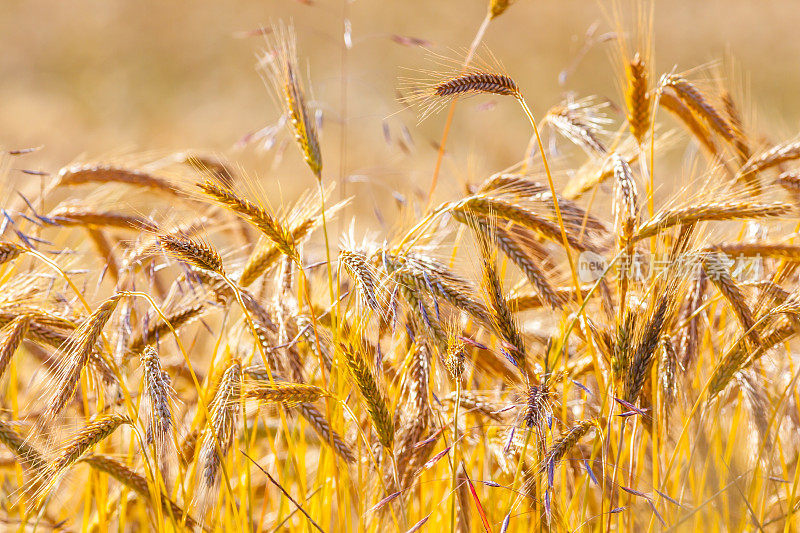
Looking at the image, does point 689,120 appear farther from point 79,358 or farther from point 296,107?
point 79,358

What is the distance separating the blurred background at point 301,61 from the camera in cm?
993

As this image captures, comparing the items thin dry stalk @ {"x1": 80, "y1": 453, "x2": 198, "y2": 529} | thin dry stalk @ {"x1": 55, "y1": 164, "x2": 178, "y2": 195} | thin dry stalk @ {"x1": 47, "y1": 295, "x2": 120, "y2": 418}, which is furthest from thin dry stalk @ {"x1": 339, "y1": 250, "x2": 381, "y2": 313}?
thin dry stalk @ {"x1": 55, "y1": 164, "x2": 178, "y2": 195}

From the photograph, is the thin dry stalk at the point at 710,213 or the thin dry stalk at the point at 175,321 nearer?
the thin dry stalk at the point at 710,213

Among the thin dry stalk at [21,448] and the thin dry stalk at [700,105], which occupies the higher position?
the thin dry stalk at [700,105]

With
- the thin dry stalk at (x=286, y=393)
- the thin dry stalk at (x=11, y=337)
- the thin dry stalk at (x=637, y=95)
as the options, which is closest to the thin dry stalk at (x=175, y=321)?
the thin dry stalk at (x=11, y=337)

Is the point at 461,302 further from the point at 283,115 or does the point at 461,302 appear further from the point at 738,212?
the point at 283,115

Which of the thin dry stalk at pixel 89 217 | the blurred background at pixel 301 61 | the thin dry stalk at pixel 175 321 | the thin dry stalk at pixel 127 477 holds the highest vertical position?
the blurred background at pixel 301 61

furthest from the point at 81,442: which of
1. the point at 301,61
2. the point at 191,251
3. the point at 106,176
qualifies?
the point at 301,61

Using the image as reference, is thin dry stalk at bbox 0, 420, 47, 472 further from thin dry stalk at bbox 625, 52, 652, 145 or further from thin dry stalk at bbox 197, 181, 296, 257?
thin dry stalk at bbox 625, 52, 652, 145

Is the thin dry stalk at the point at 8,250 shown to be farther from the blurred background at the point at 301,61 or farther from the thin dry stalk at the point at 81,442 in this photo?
the blurred background at the point at 301,61

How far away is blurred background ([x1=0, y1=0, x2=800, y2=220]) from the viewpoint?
32.6 ft

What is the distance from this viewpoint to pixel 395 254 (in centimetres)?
132

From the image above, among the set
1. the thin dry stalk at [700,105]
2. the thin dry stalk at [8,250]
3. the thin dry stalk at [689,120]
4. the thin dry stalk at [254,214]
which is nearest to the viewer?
the thin dry stalk at [254,214]

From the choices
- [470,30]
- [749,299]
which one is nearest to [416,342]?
[749,299]
